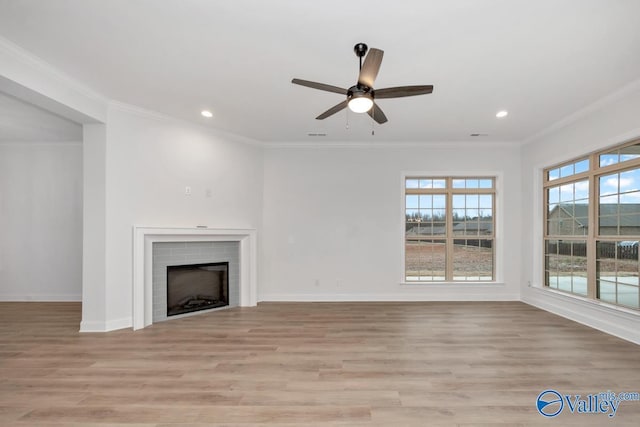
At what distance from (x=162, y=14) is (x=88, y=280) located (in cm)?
327

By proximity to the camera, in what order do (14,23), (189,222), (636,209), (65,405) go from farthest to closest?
(189,222) < (636,209) < (14,23) < (65,405)

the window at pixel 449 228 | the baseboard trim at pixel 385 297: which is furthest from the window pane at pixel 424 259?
the baseboard trim at pixel 385 297

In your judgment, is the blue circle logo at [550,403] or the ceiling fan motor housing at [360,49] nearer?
the blue circle logo at [550,403]

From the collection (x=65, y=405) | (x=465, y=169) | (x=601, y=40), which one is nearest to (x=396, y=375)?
(x=65, y=405)

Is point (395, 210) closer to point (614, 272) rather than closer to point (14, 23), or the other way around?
point (614, 272)

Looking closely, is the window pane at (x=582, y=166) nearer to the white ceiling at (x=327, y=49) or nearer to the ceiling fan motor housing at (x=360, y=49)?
the white ceiling at (x=327, y=49)

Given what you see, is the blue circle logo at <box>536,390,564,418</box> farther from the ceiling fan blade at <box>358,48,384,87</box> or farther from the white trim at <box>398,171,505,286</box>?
the white trim at <box>398,171,505,286</box>

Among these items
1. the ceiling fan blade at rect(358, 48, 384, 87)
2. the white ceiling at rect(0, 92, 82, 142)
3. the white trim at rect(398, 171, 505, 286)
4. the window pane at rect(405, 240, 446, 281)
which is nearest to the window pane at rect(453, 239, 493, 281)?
the white trim at rect(398, 171, 505, 286)

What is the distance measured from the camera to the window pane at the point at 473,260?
18.7ft

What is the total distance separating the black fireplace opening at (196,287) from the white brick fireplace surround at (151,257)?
30 centimetres

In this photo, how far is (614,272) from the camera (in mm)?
3873

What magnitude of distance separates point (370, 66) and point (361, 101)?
288 millimetres

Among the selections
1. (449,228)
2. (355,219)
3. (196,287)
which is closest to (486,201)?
(449,228)

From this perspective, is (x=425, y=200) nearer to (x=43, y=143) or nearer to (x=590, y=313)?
(x=590, y=313)
